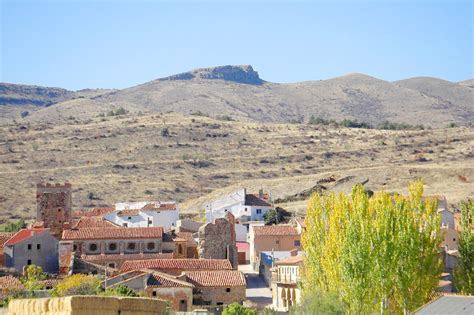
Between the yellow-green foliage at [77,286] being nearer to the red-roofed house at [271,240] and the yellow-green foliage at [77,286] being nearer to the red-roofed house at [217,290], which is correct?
the red-roofed house at [217,290]

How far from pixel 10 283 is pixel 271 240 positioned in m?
18.3

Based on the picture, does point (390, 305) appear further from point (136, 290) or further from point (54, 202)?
point (54, 202)

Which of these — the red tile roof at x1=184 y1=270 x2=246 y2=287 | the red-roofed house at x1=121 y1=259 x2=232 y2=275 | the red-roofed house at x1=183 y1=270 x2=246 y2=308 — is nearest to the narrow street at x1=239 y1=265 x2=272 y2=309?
the red-roofed house at x1=183 y1=270 x2=246 y2=308

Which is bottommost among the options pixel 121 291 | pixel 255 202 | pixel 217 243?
pixel 217 243

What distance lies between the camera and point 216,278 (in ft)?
148

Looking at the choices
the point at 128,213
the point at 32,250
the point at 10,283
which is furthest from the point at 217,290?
the point at 128,213

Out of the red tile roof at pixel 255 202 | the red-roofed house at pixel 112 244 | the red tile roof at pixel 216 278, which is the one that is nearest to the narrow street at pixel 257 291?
the red tile roof at pixel 216 278

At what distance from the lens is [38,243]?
50781 mm

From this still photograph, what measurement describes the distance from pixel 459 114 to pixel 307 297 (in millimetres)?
158942

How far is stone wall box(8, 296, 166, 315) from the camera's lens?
332 inches

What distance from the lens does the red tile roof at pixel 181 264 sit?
1874 inches

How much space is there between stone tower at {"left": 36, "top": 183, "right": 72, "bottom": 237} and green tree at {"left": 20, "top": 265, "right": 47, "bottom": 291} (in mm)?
8079

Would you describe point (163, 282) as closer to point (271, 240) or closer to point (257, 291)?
point (257, 291)

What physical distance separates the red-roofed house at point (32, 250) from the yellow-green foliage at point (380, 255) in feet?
54.4
